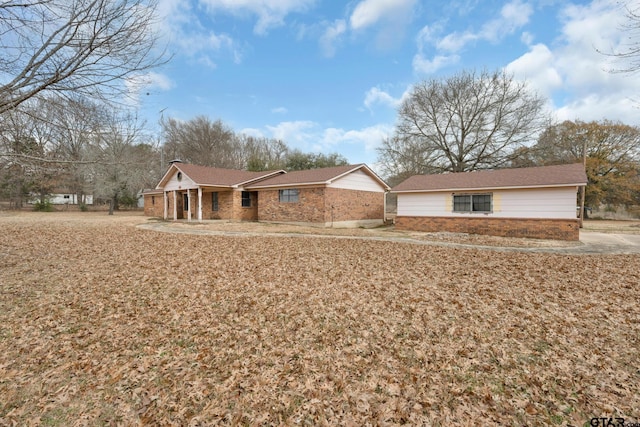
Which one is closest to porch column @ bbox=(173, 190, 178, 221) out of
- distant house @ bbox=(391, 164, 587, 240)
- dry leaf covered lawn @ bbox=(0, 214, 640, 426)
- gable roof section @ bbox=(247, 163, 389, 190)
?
gable roof section @ bbox=(247, 163, 389, 190)

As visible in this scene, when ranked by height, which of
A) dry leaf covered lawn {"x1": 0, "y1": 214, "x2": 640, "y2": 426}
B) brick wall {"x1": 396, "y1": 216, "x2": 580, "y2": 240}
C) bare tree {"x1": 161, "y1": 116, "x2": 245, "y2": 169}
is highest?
bare tree {"x1": 161, "y1": 116, "x2": 245, "y2": 169}

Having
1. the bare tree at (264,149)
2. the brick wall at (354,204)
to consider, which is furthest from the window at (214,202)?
the bare tree at (264,149)

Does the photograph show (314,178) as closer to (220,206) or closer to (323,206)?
(323,206)

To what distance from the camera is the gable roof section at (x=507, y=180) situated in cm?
1233

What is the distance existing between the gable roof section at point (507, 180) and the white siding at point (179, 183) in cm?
1461

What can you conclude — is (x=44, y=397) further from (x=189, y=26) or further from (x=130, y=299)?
(x=189, y=26)

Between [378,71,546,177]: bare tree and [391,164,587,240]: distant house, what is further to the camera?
[378,71,546,177]: bare tree

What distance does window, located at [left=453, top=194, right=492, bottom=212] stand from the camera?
14.2m

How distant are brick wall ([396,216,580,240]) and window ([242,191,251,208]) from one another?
1113cm

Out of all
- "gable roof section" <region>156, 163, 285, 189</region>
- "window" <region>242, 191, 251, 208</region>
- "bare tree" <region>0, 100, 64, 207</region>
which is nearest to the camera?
"bare tree" <region>0, 100, 64, 207</region>

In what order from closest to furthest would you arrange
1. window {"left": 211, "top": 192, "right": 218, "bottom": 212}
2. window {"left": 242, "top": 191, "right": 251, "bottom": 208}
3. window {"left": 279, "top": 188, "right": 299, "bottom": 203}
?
window {"left": 279, "top": 188, "right": 299, "bottom": 203}
window {"left": 242, "top": 191, "right": 251, "bottom": 208}
window {"left": 211, "top": 192, "right": 218, "bottom": 212}

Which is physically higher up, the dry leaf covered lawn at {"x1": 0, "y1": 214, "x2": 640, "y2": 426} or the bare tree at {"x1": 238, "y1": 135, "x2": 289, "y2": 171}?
the bare tree at {"x1": 238, "y1": 135, "x2": 289, "y2": 171}

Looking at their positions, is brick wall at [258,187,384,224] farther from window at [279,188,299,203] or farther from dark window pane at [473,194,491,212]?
dark window pane at [473,194,491,212]

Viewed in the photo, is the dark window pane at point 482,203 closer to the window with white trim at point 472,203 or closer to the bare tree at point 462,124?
the window with white trim at point 472,203
